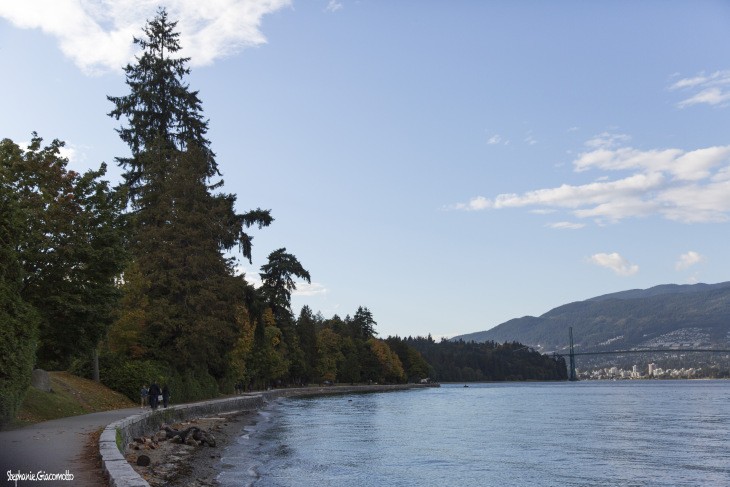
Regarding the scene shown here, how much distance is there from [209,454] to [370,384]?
13690 cm

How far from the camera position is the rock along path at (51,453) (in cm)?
1423

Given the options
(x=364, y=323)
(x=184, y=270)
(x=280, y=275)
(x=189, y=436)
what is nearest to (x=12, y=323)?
(x=189, y=436)

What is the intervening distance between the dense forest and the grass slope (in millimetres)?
1425

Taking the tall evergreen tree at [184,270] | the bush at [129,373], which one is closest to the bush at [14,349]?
the bush at [129,373]

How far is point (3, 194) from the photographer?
81.4 feet

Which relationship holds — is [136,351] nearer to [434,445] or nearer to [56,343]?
[56,343]

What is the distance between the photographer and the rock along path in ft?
46.7

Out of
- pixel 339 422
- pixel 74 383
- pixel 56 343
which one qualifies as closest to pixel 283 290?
pixel 339 422

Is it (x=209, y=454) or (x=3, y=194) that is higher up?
(x=3, y=194)

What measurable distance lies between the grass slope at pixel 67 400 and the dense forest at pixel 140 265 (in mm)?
1425

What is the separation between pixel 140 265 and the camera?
48.6 metres

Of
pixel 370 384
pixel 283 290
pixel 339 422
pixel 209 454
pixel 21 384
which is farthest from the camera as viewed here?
pixel 370 384

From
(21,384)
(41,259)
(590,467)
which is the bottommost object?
(590,467)

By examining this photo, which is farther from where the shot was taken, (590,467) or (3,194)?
(590,467)
